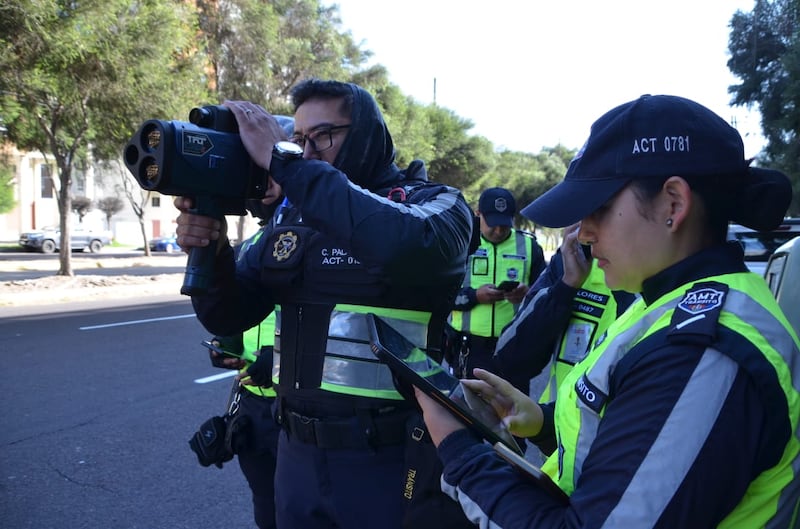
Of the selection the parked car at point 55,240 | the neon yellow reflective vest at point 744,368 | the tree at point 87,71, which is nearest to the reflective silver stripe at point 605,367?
the neon yellow reflective vest at point 744,368

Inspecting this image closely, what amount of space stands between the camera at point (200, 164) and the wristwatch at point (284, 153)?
80 millimetres

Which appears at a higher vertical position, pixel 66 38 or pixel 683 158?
pixel 66 38

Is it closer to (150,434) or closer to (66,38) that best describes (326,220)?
(150,434)

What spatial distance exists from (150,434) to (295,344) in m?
3.60

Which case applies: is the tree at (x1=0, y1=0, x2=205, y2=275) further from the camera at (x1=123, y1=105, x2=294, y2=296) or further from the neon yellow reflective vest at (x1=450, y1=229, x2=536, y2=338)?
the camera at (x1=123, y1=105, x2=294, y2=296)

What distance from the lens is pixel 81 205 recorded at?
38.8 meters

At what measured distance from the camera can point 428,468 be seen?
1.74m

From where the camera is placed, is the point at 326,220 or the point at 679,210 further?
the point at 326,220

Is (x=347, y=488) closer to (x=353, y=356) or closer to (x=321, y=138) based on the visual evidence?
(x=353, y=356)

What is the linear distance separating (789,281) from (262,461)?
6.88 ft

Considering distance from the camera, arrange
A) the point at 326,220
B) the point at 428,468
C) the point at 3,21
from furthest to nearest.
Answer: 1. the point at 3,21
2. the point at 428,468
3. the point at 326,220

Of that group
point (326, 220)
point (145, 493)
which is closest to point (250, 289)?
point (326, 220)

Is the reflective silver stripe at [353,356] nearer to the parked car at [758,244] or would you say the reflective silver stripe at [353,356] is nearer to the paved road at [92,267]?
the parked car at [758,244]

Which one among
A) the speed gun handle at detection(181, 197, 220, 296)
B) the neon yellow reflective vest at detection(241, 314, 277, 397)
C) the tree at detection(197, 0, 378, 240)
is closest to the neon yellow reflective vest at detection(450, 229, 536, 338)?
the neon yellow reflective vest at detection(241, 314, 277, 397)
